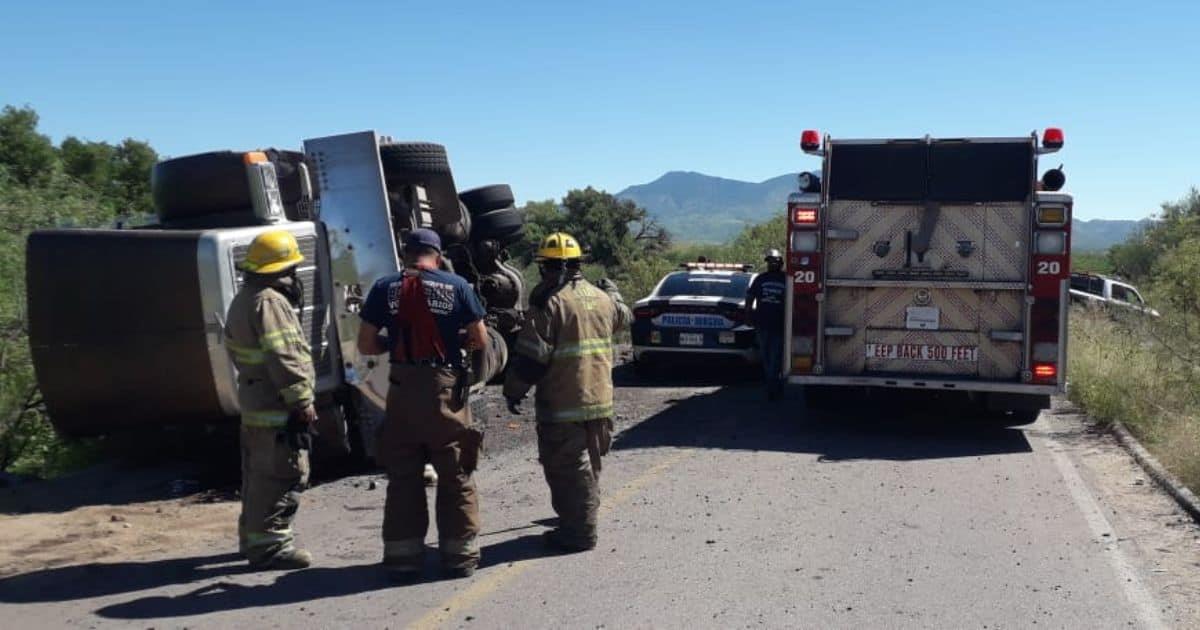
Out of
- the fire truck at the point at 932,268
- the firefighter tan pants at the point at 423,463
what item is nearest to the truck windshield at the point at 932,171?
the fire truck at the point at 932,268

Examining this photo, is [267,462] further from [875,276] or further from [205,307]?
[875,276]

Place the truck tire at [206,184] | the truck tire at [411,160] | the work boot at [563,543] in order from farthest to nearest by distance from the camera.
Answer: the truck tire at [411,160] → the truck tire at [206,184] → the work boot at [563,543]

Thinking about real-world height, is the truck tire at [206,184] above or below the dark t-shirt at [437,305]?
above

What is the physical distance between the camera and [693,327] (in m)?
14.5

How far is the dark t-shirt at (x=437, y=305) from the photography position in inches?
242

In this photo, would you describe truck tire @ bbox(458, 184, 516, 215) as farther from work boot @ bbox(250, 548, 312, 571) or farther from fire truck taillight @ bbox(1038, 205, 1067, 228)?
work boot @ bbox(250, 548, 312, 571)

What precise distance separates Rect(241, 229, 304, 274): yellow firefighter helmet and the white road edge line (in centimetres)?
464

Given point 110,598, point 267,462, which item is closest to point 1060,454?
point 267,462

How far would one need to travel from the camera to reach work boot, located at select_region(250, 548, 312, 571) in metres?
6.26

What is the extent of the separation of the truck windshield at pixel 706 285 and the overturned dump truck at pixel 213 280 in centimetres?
524

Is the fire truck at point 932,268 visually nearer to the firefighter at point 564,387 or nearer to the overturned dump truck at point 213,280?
the overturned dump truck at point 213,280

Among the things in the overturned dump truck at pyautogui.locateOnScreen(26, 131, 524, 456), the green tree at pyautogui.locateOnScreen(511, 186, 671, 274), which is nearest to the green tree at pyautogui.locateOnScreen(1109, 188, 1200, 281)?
the green tree at pyautogui.locateOnScreen(511, 186, 671, 274)

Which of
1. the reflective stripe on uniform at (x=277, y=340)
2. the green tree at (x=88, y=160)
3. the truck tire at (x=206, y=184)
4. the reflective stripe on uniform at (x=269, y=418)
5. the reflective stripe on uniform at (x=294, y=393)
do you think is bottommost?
the reflective stripe on uniform at (x=269, y=418)

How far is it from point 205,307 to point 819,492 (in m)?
4.43
